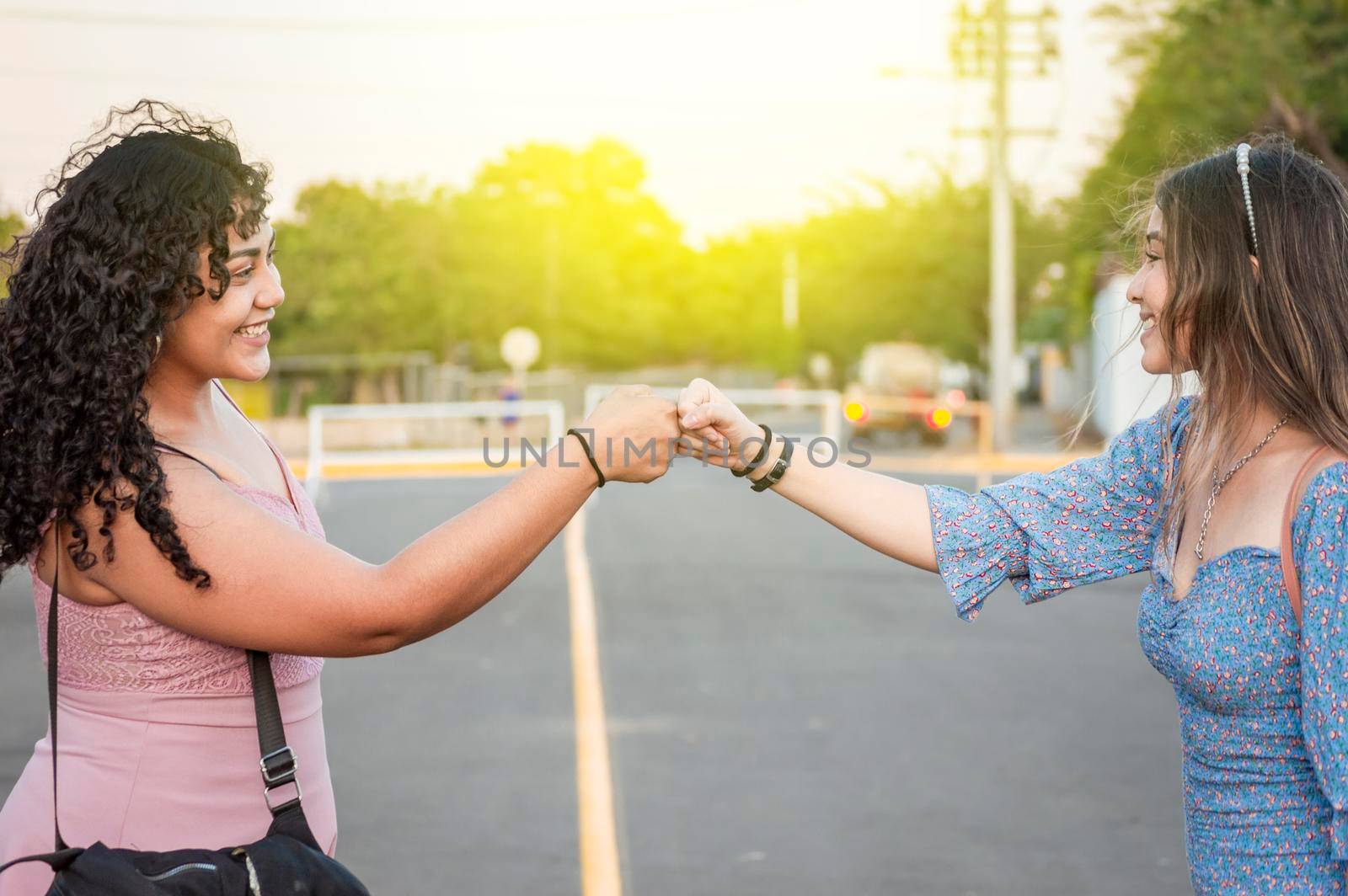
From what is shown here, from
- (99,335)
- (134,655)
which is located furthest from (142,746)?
(99,335)

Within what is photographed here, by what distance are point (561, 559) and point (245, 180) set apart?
35.3 feet

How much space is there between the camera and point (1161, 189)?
2600mm

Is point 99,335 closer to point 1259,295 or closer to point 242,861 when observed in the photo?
point 242,861

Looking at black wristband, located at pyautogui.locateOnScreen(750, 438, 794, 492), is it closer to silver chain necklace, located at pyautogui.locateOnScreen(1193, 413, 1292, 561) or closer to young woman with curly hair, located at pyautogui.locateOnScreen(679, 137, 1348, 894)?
young woman with curly hair, located at pyautogui.locateOnScreen(679, 137, 1348, 894)

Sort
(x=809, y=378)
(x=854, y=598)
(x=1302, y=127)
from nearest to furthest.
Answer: (x=854, y=598) → (x=1302, y=127) → (x=809, y=378)

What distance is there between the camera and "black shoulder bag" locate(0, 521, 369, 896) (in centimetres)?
208

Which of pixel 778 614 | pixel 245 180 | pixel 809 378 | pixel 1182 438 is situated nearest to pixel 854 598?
pixel 778 614

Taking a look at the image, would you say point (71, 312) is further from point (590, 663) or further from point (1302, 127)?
point (1302, 127)

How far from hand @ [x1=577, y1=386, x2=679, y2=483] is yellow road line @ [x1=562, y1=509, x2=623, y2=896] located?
2384mm

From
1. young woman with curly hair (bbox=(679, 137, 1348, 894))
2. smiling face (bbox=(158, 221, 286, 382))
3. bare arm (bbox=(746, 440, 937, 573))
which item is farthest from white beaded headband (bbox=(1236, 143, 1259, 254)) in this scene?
smiling face (bbox=(158, 221, 286, 382))

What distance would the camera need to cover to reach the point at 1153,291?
2576 mm

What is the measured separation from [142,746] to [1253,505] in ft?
5.81

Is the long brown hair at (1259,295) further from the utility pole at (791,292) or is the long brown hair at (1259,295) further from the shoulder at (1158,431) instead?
the utility pole at (791,292)

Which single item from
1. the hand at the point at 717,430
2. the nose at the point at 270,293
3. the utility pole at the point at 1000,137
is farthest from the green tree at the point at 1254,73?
the nose at the point at 270,293
